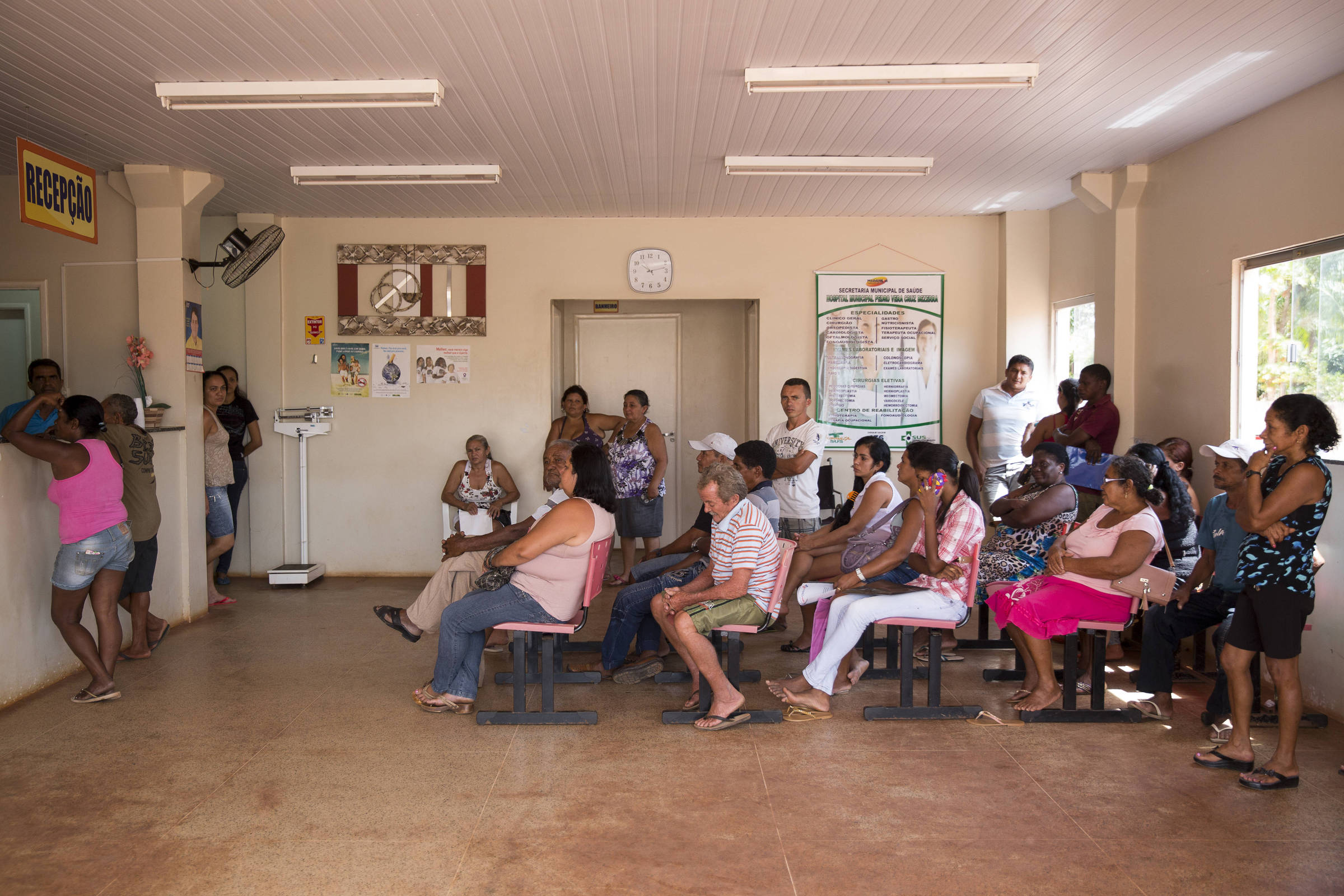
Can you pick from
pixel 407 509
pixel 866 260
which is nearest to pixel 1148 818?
pixel 866 260

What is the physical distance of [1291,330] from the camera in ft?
15.4

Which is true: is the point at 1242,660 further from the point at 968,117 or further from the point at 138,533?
the point at 138,533

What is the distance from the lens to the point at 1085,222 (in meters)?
6.57

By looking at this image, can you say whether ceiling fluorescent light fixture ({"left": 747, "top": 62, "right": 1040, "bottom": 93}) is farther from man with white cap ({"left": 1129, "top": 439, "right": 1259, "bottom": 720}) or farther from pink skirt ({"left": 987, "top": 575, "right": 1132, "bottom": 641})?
pink skirt ({"left": 987, "top": 575, "right": 1132, "bottom": 641})

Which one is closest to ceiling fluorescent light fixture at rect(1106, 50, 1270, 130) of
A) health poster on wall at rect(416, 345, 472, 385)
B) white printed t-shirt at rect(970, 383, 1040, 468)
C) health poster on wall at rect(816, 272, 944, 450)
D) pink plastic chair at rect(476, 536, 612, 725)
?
white printed t-shirt at rect(970, 383, 1040, 468)

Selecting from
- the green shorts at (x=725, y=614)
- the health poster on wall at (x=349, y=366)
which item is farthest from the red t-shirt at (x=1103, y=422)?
the health poster on wall at (x=349, y=366)

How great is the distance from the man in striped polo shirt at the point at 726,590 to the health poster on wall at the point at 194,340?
3843 mm

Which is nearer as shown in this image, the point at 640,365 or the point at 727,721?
the point at 727,721

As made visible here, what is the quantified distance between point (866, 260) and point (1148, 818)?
511 cm

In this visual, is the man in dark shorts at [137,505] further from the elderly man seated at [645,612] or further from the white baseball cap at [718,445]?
the white baseball cap at [718,445]

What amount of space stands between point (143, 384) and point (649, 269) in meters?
3.64

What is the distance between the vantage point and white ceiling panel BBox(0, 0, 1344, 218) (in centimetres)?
361

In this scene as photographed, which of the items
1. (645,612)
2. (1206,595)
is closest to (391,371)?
(645,612)

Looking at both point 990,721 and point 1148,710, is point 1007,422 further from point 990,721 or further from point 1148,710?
point 990,721
